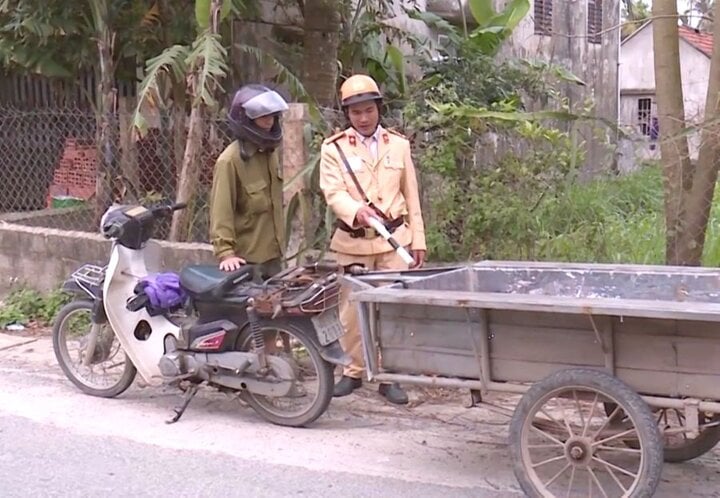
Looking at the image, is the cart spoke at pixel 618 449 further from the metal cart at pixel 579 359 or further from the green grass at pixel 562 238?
the green grass at pixel 562 238

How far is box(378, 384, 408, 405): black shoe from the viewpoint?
5.95m

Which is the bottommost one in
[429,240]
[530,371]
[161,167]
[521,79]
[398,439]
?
[398,439]

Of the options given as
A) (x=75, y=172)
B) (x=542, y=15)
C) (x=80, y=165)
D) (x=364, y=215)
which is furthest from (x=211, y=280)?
(x=542, y=15)

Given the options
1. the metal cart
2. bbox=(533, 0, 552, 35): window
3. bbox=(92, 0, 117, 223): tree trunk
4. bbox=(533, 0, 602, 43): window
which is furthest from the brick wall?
bbox=(533, 0, 552, 35): window

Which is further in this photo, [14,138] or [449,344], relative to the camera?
[14,138]

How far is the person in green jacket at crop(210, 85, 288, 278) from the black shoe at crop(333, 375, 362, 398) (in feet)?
2.69

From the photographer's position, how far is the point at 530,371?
4.28 metres

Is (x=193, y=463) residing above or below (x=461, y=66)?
below

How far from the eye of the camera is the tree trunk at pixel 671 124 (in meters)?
5.99

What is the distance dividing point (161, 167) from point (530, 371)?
19.0ft

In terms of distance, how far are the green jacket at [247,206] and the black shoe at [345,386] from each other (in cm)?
89

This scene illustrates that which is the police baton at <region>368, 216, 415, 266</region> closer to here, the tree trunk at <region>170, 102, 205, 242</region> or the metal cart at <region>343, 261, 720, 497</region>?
the metal cart at <region>343, 261, 720, 497</region>

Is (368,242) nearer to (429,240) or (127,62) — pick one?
(429,240)

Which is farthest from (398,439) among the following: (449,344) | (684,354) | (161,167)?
(161,167)
